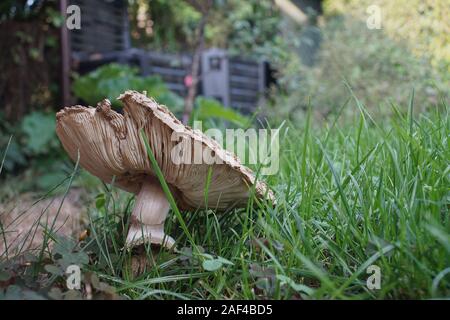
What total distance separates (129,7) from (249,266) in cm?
646

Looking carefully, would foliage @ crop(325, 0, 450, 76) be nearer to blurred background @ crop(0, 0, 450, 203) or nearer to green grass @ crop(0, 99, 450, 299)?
blurred background @ crop(0, 0, 450, 203)

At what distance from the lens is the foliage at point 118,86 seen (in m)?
4.45

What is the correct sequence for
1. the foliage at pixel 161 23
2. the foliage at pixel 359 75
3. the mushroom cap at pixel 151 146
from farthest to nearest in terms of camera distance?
1. the foliage at pixel 161 23
2. the foliage at pixel 359 75
3. the mushroom cap at pixel 151 146

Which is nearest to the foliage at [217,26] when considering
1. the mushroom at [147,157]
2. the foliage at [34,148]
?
the foliage at [34,148]

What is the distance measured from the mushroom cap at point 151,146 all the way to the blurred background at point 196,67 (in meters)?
1.88

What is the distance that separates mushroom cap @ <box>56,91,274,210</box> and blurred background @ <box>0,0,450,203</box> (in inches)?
73.9

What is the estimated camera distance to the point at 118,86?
4.44 meters

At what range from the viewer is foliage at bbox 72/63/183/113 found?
14.6 ft

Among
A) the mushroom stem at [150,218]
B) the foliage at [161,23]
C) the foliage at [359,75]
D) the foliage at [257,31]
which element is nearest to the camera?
the mushroom stem at [150,218]

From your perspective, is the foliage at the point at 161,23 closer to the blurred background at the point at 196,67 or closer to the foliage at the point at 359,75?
the blurred background at the point at 196,67

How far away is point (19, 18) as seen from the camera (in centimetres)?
511

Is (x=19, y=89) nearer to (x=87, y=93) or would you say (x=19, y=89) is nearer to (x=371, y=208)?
(x=87, y=93)

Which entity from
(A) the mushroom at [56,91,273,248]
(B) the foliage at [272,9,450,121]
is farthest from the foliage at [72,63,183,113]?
(A) the mushroom at [56,91,273,248]

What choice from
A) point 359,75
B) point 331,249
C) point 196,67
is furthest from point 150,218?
point 359,75
